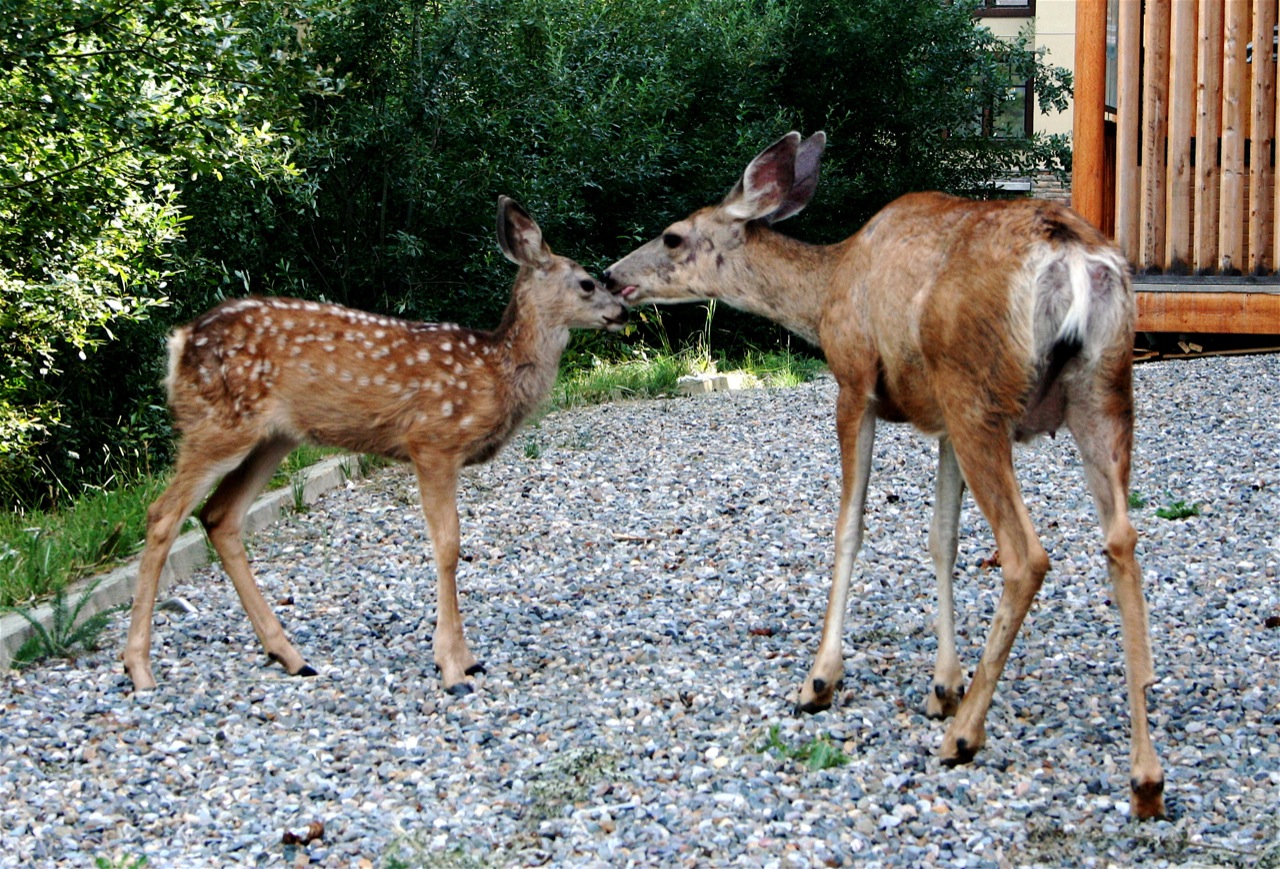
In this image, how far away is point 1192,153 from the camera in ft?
39.0

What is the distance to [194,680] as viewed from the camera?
508 centimetres

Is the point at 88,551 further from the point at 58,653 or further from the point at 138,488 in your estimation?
the point at 138,488

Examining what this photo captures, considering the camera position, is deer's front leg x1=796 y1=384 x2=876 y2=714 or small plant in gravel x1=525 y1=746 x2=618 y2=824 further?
deer's front leg x1=796 y1=384 x2=876 y2=714

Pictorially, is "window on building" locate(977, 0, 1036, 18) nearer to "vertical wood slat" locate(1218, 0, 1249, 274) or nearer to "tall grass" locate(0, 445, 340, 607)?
"vertical wood slat" locate(1218, 0, 1249, 274)

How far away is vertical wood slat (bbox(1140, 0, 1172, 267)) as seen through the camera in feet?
37.1

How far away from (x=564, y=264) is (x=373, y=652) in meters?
1.63

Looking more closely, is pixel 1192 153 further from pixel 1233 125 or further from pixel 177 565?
pixel 177 565

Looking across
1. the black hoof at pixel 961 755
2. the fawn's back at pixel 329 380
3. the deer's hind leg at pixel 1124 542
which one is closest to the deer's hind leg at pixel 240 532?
the fawn's back at pixel 329 380

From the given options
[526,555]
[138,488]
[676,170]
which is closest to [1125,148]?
[676,170]

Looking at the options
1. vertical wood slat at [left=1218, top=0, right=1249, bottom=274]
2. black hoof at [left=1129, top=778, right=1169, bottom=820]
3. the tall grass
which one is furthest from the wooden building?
black hoof at [left=1129, top=778, right=1169, bottom=820]

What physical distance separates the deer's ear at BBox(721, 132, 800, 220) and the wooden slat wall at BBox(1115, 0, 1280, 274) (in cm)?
653

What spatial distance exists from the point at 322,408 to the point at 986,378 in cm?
233

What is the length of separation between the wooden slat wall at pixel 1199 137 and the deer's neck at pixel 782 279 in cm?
664

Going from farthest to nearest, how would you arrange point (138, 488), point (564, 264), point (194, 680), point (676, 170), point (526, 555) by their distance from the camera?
point (676, 170) < point (138, 488) < point (526, 555) < point (564, 264) < point (194, 680)
